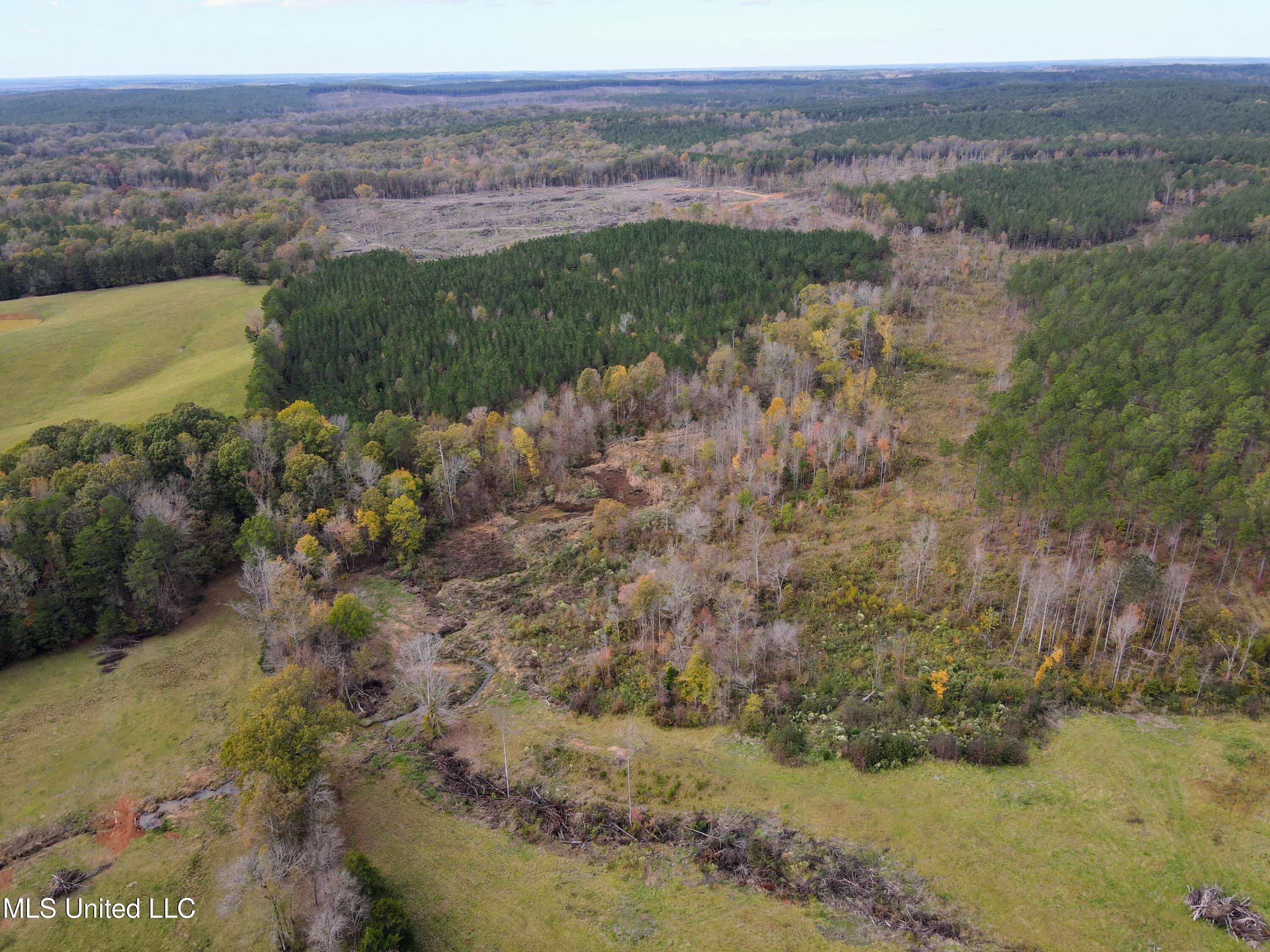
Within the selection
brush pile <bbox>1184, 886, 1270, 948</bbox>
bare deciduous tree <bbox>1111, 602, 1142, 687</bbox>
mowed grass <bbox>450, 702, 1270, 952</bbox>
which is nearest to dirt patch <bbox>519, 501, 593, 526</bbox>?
mowed grass <bbox>450, 702, 1270, 952</bbox>

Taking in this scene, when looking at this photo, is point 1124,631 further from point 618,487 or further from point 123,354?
point 123,354

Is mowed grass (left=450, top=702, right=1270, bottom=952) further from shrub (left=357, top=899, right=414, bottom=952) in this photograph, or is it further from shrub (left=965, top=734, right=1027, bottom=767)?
shrub (left=357, top=899, right=414, bottom=952)

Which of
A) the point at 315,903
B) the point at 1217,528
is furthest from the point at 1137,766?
the point at 315,903

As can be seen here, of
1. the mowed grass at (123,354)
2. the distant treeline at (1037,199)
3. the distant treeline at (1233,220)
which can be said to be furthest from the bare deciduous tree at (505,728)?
the distant treeline at (1037,199)

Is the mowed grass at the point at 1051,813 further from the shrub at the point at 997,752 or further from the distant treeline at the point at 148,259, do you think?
the distant treeline at the point at 148,259

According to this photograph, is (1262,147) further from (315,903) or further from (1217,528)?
(315,903)

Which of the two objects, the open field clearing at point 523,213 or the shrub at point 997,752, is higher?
the open field clearing at point 523,213
